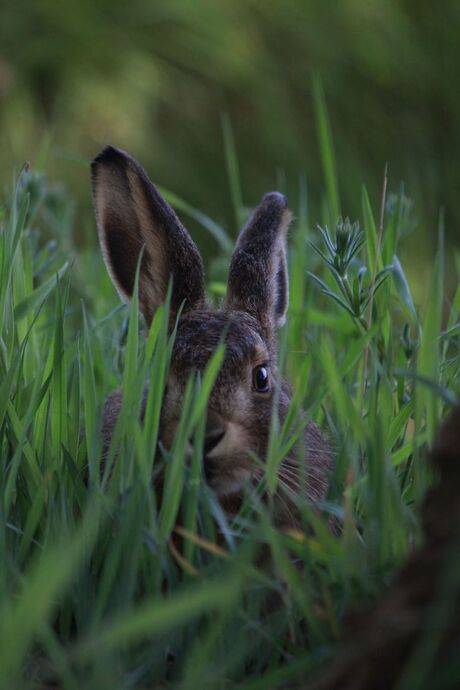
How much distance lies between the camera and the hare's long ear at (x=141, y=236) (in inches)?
134

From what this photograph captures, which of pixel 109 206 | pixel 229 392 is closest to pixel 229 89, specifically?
pixel 109 206

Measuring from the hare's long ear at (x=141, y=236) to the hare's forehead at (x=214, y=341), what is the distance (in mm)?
203

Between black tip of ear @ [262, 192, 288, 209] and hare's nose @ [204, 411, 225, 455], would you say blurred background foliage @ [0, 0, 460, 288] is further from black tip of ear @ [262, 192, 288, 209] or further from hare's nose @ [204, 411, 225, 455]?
hare's nose @ [204, 411, 225, 455]

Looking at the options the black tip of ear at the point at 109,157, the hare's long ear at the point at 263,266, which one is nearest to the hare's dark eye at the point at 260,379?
the hare's long ear at the point at 263,266

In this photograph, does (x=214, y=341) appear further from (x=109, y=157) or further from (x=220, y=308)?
(x=109, y=157)

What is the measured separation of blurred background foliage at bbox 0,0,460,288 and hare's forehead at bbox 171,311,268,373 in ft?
12.7

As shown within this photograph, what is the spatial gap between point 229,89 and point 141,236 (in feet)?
15.2

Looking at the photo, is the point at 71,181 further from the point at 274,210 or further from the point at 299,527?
the point at 299,527

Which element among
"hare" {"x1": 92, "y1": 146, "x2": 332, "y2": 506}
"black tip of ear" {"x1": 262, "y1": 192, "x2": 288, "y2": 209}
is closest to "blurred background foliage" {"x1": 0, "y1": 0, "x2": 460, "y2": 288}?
"black tip of ear" {"x1": 262, "y1": 192, "x2": 288, "y2": 209}

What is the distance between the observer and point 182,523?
259 centimetres

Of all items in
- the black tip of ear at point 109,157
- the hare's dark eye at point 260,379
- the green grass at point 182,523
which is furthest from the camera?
the black tip of ear at point 109,157

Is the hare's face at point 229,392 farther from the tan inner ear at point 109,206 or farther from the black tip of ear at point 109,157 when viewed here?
the black tip of ear at point 109,157

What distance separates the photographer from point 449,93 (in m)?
7.41

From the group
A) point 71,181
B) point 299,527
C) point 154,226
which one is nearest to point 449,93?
point 71,181
